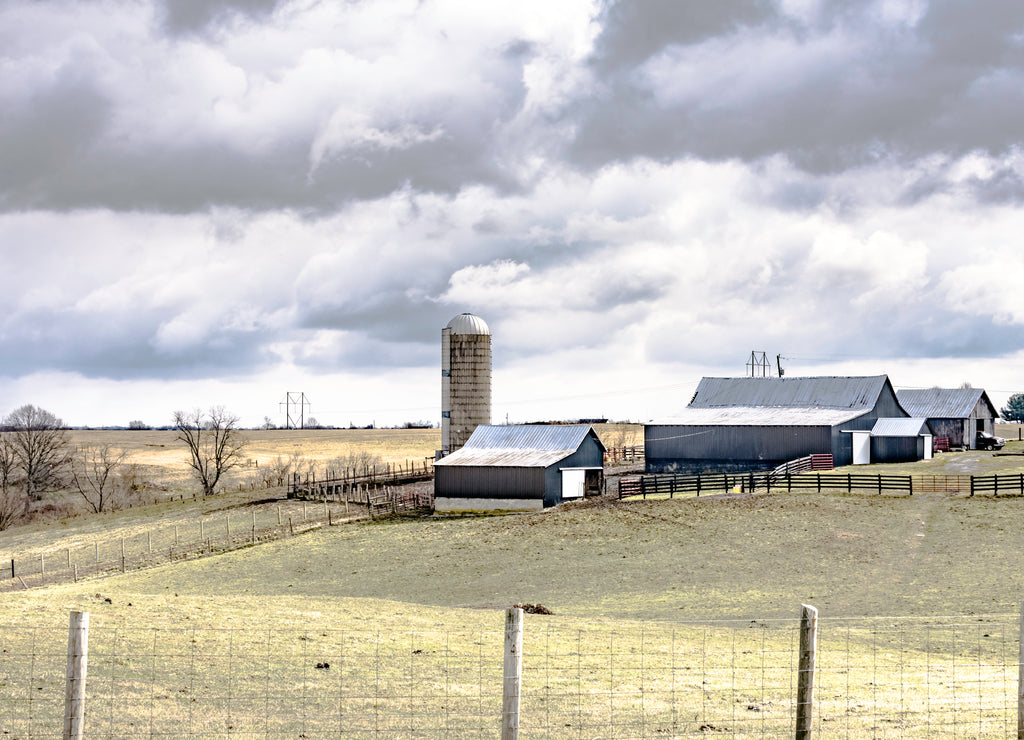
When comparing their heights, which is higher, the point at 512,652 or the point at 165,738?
the point at 512,652

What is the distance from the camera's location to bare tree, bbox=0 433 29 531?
3120 inches

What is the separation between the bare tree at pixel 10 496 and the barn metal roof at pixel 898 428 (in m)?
67.3

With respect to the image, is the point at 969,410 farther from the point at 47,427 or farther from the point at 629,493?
the point at 47,427

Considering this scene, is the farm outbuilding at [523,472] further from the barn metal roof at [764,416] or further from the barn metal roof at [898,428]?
the barn metal roof at [898,428]

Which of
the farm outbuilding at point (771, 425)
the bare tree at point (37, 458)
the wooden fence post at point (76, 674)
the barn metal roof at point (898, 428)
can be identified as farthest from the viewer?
the bare tree at point (37, 458)

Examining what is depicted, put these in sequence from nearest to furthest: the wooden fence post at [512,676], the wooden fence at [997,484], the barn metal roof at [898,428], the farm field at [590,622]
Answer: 1. the wooden fence post at [512,676]
2. the farm field at [590,622]
3. the wooden fence at [997,484]
4. the barn metal roof at [898,428]

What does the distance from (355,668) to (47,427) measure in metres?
87.8

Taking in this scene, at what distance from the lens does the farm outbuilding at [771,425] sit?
250ft

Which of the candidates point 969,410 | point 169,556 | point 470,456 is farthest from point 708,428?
point 169,556

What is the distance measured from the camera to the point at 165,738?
14.6m

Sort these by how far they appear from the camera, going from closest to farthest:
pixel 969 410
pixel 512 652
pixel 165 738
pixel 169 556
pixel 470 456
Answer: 1. pixel 512 652
2. pixel 165 738
3. pixel 169 556
4. pixel 470 456
5. pixel 969 410

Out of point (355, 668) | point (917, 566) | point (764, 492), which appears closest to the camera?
point (355, 668)

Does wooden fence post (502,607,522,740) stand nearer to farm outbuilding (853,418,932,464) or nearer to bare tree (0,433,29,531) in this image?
Result: farm outbuilding (853,418,932,464)

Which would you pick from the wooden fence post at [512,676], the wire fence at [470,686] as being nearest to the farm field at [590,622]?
the wire fence at [470,686]
